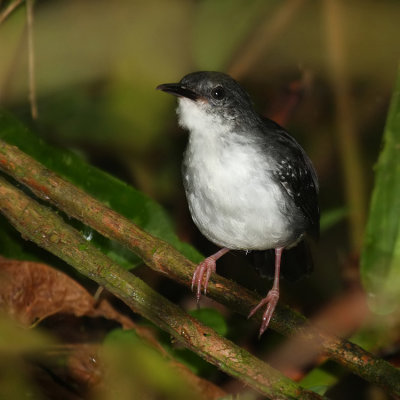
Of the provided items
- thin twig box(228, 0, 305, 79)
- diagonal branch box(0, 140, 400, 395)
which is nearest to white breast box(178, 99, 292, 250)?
diagonal branch box(0, 140, 400, 395)

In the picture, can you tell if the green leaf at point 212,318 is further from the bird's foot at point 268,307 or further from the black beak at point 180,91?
the black beak at point 180,91

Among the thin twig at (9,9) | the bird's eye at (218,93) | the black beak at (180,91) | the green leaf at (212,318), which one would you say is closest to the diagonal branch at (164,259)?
the green leaf at (212,318)

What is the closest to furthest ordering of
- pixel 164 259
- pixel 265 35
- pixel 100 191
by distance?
pixel 164 259
pixel 100 191
pixel 265 35

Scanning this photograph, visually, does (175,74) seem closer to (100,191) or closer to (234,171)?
(100,191)

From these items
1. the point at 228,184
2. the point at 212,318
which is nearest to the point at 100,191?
the point at 228,184

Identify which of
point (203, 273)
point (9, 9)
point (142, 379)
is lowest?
point (203, 273)

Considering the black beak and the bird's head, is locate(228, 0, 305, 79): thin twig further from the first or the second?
the black beak
